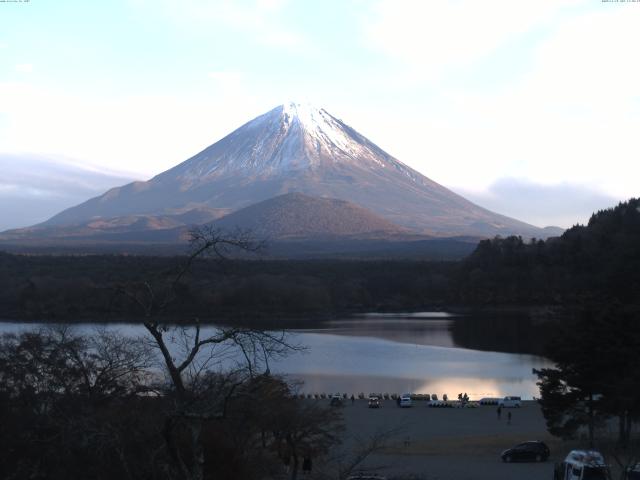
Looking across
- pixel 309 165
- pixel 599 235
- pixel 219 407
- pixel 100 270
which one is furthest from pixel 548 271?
pixel 309 165

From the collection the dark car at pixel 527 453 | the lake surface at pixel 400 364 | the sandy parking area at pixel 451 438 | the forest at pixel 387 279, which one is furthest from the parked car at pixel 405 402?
the forest at pixel 387 279

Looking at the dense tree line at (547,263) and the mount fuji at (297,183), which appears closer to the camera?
the dense tree line at (547,263)

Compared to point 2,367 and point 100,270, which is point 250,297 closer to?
point 100,270

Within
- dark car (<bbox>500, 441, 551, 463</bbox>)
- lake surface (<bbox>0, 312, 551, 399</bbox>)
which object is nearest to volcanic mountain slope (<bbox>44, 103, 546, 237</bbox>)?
lake surface (<bbox>0, 312, 551, 399</bbox>)

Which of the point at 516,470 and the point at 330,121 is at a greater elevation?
the point at 330,121

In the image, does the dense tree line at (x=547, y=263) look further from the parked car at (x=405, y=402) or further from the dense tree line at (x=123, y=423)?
the dense tree line at (x=123, y=423)

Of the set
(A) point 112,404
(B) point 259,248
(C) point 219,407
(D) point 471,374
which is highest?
(B) point 259,248
